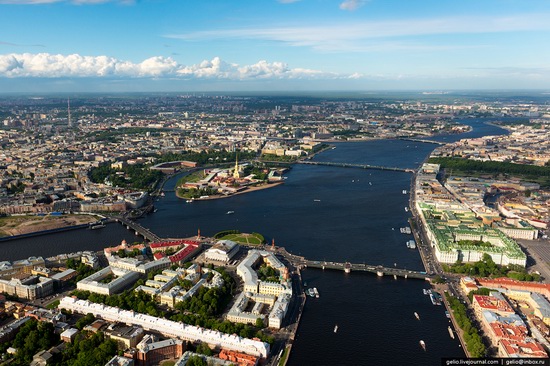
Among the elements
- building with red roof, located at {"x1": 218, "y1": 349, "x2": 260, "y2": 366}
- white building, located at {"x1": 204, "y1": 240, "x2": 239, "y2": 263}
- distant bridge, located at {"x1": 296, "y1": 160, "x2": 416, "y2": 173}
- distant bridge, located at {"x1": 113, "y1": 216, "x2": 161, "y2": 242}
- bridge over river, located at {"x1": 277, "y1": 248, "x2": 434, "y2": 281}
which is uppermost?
distant bridge, located at {"x1": 296, "y1": 160, "x2": 416, "y2": 173}

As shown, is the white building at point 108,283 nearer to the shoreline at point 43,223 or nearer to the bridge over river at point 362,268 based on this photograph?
the bridge over river at point 362,268

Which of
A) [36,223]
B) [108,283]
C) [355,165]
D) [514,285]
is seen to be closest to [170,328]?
[108,283]

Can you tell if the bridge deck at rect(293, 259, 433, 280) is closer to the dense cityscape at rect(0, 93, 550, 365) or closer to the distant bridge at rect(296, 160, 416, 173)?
the dense cityscape at rect(0, 93, 550, 365)

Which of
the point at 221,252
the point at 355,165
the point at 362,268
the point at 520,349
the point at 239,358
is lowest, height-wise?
the point at 239,358

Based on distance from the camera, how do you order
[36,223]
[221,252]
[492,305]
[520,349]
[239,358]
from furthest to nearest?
[36,223] → [221,252] → [492,305] → [520,349] → [239,358]

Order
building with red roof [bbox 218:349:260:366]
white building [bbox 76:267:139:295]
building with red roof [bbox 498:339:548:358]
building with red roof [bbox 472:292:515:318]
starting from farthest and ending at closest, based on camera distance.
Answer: white building [bbox 76:267:139:295]
building with red roof [bbox 472:292:515:318]
building with red roof [bbox 498:339:548:358]
building with red roof [bbox 218:349:260:366]

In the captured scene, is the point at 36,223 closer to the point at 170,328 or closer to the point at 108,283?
the point at 108,283

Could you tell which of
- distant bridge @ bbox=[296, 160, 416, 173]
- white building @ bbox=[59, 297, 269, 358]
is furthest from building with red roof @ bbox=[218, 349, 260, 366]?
distant bridge @ bbox=[296, 160, 416, 173]
